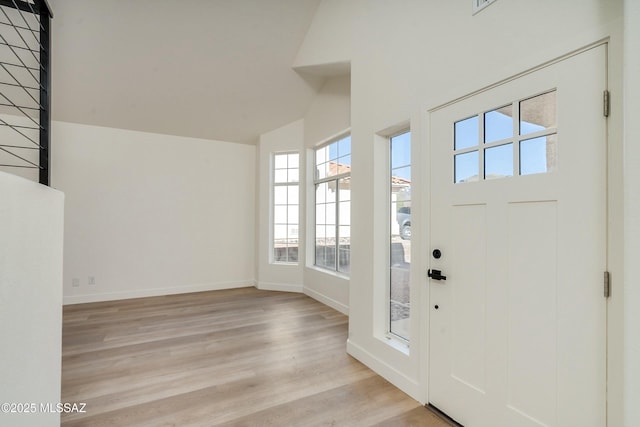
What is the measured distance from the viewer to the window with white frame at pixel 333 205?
429cm

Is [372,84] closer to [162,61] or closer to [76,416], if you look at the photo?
[162,61]

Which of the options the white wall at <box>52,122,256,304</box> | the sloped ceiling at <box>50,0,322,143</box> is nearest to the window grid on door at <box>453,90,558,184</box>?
the sloped ceiling at <box>50,0,322,143</box>

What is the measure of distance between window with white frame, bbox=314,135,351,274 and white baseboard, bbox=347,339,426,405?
4.77 ft

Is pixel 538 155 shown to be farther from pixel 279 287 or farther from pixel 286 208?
pixel 279 287

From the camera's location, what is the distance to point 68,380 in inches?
93.3

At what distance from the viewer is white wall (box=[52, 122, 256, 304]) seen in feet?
14.5

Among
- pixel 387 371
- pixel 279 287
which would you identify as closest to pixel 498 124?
pixel 387 371

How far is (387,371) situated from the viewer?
2400 mm

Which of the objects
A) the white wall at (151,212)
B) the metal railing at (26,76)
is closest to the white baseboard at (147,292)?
the white wall at (151,212)

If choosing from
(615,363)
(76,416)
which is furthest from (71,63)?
(615,363)

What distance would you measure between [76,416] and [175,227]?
11.1 ft

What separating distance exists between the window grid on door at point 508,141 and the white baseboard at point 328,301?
8.67 ft

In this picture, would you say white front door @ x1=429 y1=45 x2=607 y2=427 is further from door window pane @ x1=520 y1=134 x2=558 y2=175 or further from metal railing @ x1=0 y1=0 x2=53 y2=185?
metal railing @ x1=0 y1=0 x2=53 y2=185

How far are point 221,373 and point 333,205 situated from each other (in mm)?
2715
